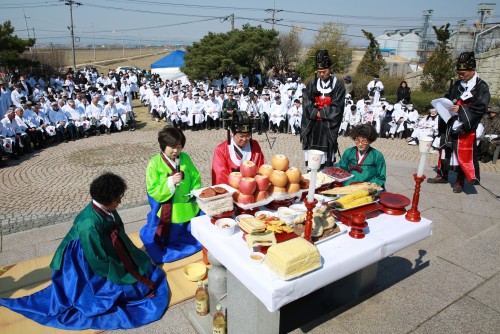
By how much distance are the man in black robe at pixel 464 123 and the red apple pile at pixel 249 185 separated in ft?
16.8

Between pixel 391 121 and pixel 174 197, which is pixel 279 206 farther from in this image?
pixel 391 121

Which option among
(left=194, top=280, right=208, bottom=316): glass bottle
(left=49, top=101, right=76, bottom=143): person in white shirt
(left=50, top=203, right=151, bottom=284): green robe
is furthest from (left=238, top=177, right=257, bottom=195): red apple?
(left=49, top=101, right=76, bottom=143): person in white shirt

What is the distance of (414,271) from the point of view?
384 centimetres

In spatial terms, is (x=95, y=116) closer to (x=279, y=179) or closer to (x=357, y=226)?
(x=279, y=179)

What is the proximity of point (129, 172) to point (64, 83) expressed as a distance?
1473cm

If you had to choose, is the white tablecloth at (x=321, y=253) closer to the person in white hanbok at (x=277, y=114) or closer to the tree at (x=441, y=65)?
the person in white hanbok at (x=277, y=114)

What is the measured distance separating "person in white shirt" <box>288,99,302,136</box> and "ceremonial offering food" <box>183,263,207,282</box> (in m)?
→ 10.1

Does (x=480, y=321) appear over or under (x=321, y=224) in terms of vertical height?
under

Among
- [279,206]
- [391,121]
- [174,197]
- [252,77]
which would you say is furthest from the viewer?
[252,77]

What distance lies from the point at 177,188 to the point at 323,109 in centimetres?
265

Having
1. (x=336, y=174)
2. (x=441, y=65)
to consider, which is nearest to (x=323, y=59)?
(x=336, y=174)

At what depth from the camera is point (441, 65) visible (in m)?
18.2

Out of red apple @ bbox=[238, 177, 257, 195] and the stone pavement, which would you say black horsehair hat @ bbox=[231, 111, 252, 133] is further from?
the stone pavement

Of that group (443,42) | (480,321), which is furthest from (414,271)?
(443,42)
